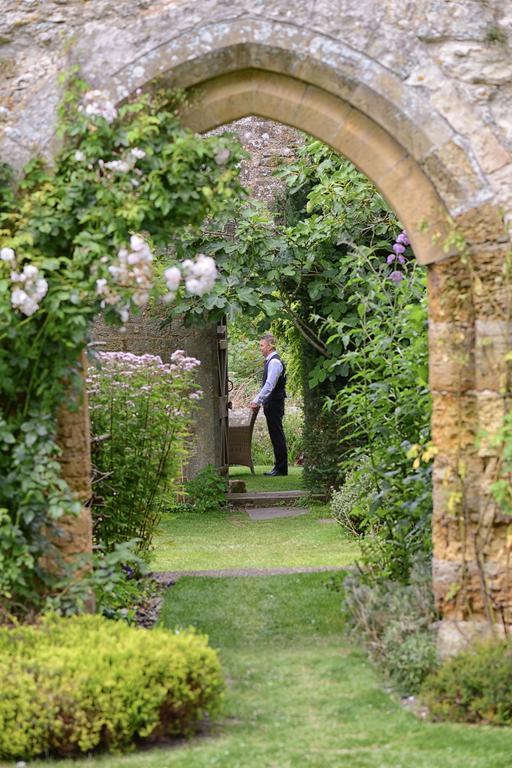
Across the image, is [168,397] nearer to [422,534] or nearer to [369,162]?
[422,534]

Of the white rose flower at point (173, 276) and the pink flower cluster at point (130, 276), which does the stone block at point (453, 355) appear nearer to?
the white rose flower at point (173, 276)

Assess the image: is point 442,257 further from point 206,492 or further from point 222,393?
point 222,393

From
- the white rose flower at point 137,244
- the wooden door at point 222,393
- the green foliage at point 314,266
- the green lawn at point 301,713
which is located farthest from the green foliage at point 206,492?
the white rose flower at point 137,244

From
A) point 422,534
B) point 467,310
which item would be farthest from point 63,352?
point 422,534

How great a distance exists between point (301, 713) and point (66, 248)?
223 centimetres

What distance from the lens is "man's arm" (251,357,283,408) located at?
1371cm

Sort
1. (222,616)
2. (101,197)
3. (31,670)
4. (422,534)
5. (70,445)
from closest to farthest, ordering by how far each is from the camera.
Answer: (31,670) < (101,197) < (70,445) < (422,534) < (222,616)

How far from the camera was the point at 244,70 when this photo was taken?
18.3ft

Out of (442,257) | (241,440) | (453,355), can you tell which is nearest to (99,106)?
(442,257)

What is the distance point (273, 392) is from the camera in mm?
13875

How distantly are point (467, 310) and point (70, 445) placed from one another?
6.21ft

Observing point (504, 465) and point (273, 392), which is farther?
point (273, 392)

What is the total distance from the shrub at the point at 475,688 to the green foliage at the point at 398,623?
0.24 m

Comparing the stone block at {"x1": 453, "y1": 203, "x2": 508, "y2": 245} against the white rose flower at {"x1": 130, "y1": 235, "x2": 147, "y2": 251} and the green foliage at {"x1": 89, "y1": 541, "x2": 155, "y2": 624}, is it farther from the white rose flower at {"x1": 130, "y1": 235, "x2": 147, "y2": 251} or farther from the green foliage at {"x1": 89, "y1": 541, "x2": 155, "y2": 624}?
the green foliage at {"x1": 89, "y1": 541, "x2": 155, "y2": 624}
